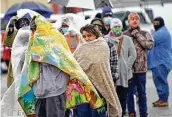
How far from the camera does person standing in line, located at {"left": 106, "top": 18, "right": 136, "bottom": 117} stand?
10258 millimetres

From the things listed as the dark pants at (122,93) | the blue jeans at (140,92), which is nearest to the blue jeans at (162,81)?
the blue jeans at (140,92)

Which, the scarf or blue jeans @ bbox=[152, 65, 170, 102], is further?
blue jeans @ bbox=[152, 65, 170, 102]

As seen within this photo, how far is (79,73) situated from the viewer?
7754mm

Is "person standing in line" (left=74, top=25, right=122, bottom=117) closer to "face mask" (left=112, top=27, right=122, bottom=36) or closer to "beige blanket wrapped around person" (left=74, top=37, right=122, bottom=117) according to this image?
"beige blanket wrapped around person" (left=74, top=37, right=122, bottom=117)

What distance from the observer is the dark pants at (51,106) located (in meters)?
7.60

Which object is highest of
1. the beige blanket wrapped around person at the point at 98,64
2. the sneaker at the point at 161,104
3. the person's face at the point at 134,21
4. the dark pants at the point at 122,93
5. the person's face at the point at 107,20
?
the person's face at the point at 107,20

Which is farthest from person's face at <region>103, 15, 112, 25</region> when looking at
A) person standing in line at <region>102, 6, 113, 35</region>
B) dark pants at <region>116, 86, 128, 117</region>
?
dark pants at <region>116, 86, 128, 117</region>

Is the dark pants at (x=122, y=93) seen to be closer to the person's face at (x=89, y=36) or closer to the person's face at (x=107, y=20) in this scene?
the person's face at (x=107, y=20)

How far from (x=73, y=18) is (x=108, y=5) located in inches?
26.5

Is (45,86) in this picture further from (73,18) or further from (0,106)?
(73,18)

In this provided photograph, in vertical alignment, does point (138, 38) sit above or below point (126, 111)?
above

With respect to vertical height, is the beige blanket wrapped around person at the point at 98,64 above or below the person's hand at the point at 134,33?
below

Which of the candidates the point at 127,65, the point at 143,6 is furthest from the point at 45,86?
the point at 143,6

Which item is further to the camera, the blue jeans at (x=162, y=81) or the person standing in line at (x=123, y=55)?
the blue jeans at (x=162, y=81)
